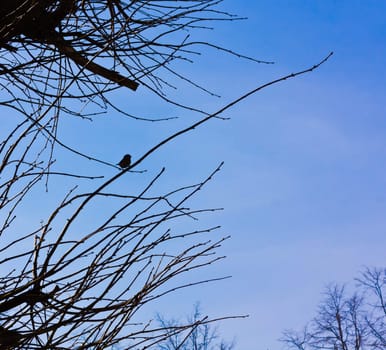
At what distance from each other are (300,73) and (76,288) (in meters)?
0.94

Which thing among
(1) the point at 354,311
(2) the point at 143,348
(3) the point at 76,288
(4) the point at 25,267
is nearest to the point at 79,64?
(4) the point at 25,267

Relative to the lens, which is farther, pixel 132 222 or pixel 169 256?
pixel 169 256

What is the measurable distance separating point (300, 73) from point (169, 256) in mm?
733

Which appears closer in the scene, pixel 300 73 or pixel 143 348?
pixel 300 73

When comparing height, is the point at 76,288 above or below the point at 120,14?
below

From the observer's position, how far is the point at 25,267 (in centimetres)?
166

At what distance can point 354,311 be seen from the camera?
18.2 m

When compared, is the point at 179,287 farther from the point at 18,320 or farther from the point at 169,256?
the point at 18,320

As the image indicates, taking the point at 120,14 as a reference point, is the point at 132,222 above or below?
below

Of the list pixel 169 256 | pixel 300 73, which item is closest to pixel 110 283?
pixel 169 256

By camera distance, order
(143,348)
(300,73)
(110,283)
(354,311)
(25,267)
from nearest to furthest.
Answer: (300,73)
(110,283)
(143,348)
(25,267)
(354,311)

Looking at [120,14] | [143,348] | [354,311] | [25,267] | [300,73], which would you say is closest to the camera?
[300,73]

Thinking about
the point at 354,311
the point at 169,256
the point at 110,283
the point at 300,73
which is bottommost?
the point at 110,283

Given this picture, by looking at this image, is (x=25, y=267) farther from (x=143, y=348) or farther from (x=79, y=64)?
(x=79, y=64)
